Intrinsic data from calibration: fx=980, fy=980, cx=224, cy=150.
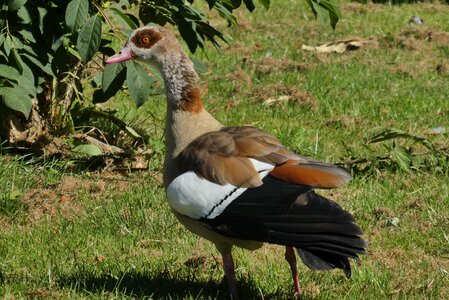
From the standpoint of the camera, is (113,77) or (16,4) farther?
(113,77)

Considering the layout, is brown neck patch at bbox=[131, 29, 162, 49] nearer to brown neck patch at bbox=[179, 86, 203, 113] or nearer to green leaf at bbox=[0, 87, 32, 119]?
brown neck patch at bbox=[179, 86, 203, 113]

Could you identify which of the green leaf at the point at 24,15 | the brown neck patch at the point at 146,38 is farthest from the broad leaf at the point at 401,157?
the green leaf at the point at 24,15

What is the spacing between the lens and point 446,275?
4.83 metres

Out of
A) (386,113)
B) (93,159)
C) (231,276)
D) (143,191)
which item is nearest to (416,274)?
(231,276)

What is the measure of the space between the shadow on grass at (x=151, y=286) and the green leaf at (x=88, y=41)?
4.36 feet

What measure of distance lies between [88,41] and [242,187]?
1647 mm

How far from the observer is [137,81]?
5512mm

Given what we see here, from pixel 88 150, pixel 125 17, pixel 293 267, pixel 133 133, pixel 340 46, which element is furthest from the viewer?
pixel 340 46

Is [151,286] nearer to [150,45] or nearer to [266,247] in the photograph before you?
[266,247]

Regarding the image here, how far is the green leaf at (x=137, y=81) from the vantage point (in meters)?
5.51

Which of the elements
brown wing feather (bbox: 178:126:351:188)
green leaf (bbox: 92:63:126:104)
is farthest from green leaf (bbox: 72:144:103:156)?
brown wing feather (bbox: 178:126:351:188)

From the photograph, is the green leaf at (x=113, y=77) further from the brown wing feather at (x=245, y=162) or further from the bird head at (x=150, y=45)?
the brown wing feather at (x=245, y=162)

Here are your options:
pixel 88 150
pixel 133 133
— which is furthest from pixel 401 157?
pixel 88 150

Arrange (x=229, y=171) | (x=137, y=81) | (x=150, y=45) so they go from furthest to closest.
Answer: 1. (x=137, y=81)
2. (x=150, y=45)
3. (x=229, y=171)
